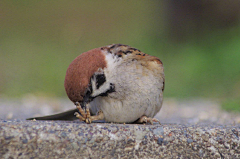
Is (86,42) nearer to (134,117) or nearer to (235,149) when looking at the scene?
(134,117)

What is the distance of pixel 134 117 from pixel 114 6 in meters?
8.64

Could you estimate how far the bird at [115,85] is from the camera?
2.24m

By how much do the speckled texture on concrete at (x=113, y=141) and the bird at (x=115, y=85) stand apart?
1.07ft

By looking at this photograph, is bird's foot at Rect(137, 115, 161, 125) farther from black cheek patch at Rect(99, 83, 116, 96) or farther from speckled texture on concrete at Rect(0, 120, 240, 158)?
speckled texture on concrete at Rect(0, 120, 240, 158)

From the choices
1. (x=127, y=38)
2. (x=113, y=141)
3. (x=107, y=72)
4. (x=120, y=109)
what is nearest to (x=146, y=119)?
(x=120, y=109)

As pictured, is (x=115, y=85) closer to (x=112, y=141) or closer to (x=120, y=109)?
(x=120, y=109)

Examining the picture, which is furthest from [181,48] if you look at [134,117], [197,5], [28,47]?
[134,117]

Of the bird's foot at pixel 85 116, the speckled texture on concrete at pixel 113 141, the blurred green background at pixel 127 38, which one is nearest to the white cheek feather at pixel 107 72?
the bird's foot at pixel 85 116

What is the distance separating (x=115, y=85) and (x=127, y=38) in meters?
7.26

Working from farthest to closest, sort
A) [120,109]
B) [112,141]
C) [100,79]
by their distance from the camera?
[120,109]
[100,79]
[112,141]

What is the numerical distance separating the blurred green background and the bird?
11.5ft

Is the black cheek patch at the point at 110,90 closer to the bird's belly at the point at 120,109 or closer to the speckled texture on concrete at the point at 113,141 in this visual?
the bird's belly at the point at 120,109

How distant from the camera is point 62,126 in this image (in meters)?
1.92

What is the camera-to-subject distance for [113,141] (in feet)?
6.34
